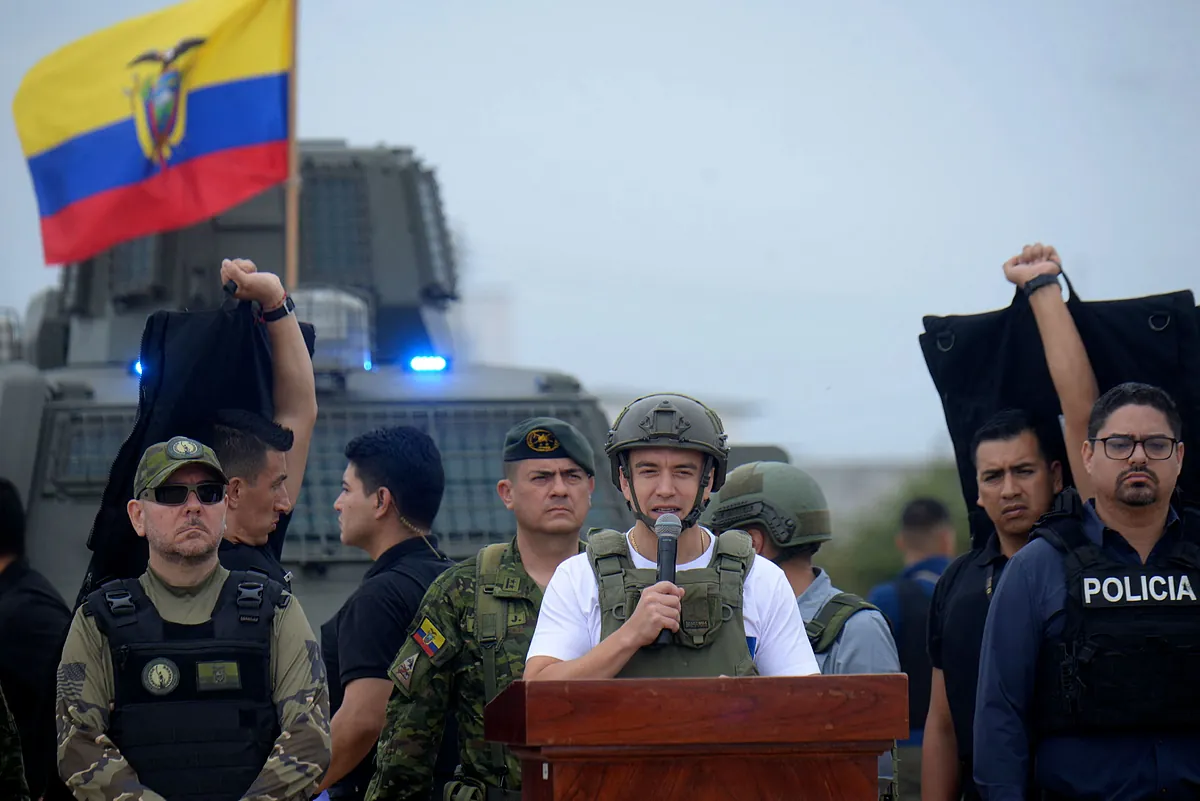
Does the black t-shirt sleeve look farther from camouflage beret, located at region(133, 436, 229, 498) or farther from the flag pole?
the flag pole

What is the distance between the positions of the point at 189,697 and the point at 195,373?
49.0 inches

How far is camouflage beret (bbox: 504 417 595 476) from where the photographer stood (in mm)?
5125

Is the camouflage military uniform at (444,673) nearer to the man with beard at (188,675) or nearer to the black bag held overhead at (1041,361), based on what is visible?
the man with beard at (188,675)

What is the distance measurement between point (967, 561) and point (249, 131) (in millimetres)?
5333

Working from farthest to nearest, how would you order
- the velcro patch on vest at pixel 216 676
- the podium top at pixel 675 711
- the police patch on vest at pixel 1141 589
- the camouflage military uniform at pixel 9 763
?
1. the police patch on vest at pixel 1141 589
2. the velcro patch on vest at pixel 216 676
3. the camouflage military uniform at pixel 9 763
4. the podium top at pixel 675 711

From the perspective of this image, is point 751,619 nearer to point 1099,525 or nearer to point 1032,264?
point 1099,525

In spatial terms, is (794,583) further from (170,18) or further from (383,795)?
(170,18)

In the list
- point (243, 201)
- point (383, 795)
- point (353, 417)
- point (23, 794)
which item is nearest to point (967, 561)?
point (383, 795)

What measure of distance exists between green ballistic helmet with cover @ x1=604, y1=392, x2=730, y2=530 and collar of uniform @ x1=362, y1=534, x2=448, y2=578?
181 centimetres

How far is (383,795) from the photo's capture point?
496 centimetres

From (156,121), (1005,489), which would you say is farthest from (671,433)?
(156,121)

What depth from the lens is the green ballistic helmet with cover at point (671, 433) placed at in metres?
3.87

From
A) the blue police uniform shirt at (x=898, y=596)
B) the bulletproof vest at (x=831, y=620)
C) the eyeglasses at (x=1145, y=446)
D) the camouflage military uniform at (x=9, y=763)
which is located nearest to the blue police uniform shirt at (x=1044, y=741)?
the eyeglasses at (x=1145, y=446)

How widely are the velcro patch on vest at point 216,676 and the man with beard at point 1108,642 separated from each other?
6.18ft
